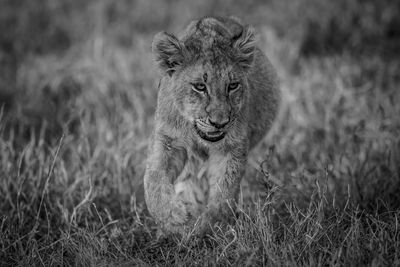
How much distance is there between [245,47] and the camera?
451 centimetres

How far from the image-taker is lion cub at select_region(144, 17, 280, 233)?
418cm

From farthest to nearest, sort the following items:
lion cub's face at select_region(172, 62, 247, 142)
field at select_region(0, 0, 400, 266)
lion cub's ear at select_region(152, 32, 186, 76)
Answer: lion cub's ear at select_region(152, 32, 186, 76)
lion cub's face at select_region(172, 62, 247, 142)
field at select_region(0, 0, 400, 266)

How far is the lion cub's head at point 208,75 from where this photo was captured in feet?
13.5

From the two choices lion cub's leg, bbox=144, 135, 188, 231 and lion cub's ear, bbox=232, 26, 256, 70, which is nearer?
lion cub's leg, bbox=144, 135, 188, 231

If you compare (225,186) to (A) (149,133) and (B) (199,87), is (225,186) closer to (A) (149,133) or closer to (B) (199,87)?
(B) (199,87)

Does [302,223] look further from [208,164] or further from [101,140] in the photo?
[101,140]

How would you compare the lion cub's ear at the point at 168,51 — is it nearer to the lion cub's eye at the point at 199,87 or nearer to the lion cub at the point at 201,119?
the lion cub at the point at 201,119

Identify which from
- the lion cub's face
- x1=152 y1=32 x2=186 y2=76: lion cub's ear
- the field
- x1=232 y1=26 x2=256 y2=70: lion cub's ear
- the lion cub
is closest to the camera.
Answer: the field

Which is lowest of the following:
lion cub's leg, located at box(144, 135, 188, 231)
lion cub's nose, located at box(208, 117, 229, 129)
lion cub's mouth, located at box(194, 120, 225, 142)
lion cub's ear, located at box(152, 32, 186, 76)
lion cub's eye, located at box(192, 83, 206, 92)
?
lion cub's leg, located at box(144, 135, 188, 231)

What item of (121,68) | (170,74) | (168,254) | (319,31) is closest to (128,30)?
(121,68)

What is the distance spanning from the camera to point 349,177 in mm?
5148

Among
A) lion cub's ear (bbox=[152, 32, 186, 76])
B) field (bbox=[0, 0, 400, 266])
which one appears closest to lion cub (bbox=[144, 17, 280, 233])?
lion cub's ear (bbox=[152, 32, 186, 76])

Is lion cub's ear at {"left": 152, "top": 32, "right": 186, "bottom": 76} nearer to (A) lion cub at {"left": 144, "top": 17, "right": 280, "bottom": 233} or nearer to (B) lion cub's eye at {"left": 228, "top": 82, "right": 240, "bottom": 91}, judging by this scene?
(A) lion cub at {"left": 144, "top": 17, "right": 280, "bottom": 233}

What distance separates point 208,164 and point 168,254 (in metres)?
1.07
